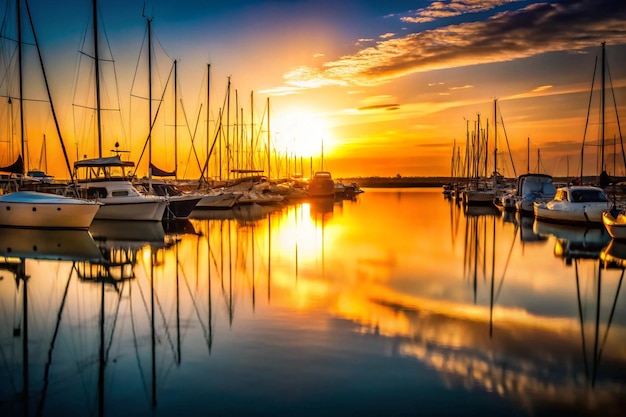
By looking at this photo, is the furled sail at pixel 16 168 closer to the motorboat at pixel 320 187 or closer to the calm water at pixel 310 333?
the calm water at pixel 310 333

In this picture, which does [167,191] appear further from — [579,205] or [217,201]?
[579,205]

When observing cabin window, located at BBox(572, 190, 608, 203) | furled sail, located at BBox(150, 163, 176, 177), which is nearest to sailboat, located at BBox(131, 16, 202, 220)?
furled sail, located at BBox(150, 163, 176, 177)

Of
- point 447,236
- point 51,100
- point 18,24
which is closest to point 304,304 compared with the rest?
point 447,236

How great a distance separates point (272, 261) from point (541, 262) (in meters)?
8.43

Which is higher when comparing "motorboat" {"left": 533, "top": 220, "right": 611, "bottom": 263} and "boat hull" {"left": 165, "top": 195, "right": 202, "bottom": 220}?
"boat hull" {"left": 165, "top": 195, "right": 202, "bottom": 220}

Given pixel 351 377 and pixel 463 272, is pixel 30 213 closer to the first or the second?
pixel 463 272

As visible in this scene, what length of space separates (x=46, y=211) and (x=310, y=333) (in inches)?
787

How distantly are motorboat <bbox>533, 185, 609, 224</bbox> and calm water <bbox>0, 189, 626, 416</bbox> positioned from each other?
973cm

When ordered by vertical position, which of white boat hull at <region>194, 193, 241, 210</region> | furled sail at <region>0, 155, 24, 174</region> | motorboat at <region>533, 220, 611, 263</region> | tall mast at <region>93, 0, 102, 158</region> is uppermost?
tall mast at <region>93, 0, 102, 158</region>

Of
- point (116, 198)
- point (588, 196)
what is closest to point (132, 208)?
point (116, 198)

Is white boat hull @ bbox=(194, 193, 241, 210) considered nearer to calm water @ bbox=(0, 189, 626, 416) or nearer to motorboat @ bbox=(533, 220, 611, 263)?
motorboat @ bbox=(533, 220, 611, 263)

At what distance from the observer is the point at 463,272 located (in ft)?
51.6

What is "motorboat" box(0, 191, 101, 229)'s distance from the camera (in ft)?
81.7

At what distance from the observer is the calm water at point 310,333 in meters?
6.44
